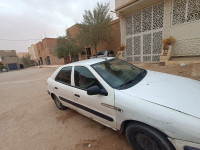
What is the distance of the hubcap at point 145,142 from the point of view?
1371 mm

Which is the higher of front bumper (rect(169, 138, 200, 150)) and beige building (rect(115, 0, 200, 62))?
beige building (rect(115, 0, 200, 62))

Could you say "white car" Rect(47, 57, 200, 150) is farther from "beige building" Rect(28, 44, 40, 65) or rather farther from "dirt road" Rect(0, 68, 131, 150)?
"beige building" Rect(28, 44, 40, 65)

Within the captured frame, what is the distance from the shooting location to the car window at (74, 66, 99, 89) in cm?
201

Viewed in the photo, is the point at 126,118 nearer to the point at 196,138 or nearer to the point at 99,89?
the point at 99,89

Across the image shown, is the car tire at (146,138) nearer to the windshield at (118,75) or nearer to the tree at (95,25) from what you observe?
the windshield at (118,75)

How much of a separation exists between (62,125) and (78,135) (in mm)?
622

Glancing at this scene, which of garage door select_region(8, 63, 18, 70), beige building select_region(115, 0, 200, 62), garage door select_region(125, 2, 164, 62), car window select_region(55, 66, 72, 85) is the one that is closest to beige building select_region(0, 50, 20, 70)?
garage door select_region(8, 63, 18, 70)

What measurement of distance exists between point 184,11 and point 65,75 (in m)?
8.12

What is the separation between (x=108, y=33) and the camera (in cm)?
1220

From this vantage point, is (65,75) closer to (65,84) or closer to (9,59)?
(65,84)

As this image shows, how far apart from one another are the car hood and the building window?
6.96 m

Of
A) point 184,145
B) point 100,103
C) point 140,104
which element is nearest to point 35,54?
point 100,103

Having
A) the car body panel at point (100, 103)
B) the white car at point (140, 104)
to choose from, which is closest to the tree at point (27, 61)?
the white car at point (140, 104)

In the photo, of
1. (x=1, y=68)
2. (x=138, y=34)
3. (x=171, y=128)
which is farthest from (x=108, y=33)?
(x=1, y=68)
